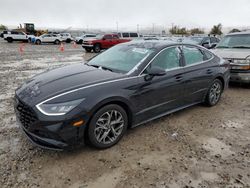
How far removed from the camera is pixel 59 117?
273cm

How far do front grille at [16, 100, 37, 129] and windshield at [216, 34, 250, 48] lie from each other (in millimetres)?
6801

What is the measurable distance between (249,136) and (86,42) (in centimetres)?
1717

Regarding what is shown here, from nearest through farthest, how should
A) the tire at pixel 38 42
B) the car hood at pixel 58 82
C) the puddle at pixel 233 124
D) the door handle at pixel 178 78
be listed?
1. the car hood at pixel 58 82
2. the door handle at pixel 178 78
3. the puddle at pixel 233 124
4. the tire at pixel 38 42

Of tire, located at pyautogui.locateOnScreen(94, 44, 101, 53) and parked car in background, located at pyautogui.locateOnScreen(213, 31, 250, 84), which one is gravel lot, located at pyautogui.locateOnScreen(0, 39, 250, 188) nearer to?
parked car in background, located at pyautogui.locateOnScreen(213, 31, 250, 84)

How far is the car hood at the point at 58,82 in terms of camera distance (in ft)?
9.73

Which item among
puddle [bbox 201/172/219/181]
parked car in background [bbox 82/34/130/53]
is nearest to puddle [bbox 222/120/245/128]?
puddle [bbox 201/172/219/181]

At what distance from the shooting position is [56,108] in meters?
2.77

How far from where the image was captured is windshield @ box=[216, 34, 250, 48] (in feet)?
23.4

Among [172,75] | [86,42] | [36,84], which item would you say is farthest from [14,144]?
[86,42]

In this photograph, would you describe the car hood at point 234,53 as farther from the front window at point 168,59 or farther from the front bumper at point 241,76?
the front window at point 168,59

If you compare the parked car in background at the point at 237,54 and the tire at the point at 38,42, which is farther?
the tire at the point at 38,42

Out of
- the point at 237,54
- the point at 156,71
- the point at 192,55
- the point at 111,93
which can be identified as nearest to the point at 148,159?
the point at 111,93

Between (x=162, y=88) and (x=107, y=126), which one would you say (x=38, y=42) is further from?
(x=107, y=126)

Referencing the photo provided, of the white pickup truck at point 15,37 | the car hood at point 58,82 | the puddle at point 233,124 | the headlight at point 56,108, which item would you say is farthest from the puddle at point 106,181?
the white pickup truck at point 15,37
